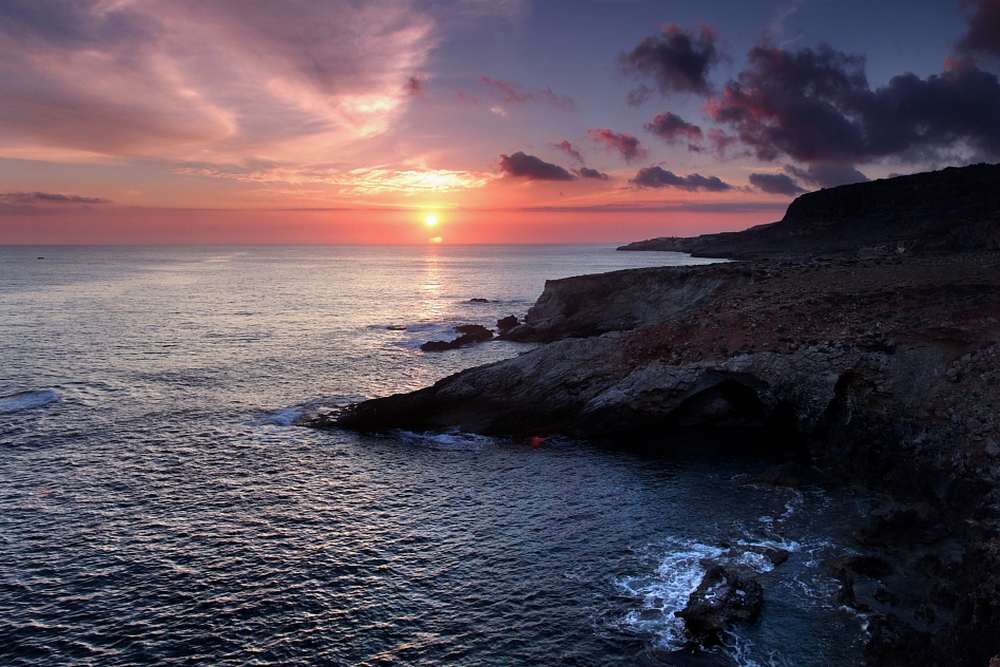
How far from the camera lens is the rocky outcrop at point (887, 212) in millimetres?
123000

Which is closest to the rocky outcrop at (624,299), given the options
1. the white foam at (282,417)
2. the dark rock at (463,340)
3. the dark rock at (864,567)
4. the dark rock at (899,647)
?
the dark rock at (463,340)

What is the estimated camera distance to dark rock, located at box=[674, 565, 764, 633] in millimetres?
19844

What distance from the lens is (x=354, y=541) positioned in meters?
26.4

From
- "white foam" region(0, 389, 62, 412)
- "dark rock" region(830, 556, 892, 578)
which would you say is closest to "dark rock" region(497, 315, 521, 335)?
"white foam" region(0, 389, 62, 412)

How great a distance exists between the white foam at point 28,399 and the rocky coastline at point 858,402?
2211 cm

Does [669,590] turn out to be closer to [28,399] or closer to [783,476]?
[783,476]

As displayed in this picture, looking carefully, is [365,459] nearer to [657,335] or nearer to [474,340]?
[657,335]

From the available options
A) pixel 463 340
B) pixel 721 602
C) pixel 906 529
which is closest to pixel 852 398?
pixel 906 529

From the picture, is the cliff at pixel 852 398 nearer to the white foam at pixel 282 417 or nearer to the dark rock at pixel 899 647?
the dark rock at pixel 899 647

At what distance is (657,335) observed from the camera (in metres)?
43.9

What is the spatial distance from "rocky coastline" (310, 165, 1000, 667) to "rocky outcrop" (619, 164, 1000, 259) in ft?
201

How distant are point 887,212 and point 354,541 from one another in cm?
16755

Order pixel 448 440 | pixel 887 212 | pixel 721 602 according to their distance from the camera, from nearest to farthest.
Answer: pixel 721 602 → pixel 448 440 → pixel 887 212

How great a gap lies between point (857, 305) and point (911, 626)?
27.5m
